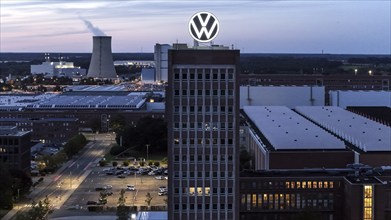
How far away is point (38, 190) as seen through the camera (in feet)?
146

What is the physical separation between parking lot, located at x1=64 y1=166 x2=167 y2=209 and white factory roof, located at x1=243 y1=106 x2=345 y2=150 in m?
8.09

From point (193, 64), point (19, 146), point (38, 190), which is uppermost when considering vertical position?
point (193, 64)

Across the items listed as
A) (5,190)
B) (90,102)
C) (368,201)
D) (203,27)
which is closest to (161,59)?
(90,102)

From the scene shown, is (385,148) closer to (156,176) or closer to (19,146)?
(156,176)

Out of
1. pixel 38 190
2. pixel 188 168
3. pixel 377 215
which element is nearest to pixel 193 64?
pixel 188 168

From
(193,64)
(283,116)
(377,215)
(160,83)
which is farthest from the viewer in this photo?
(160,83)

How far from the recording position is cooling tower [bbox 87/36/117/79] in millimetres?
125250

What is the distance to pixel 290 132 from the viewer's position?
Result: 4562cm

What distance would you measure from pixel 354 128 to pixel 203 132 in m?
28.8

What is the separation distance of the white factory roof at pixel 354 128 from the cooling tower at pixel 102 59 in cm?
6662

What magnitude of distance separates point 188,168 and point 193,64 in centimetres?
337

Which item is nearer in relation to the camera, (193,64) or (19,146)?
(193,64)

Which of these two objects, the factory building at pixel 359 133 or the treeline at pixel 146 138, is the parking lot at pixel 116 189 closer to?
A: the treeline at pixel 146 138

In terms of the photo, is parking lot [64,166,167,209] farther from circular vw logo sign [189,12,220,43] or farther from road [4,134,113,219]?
circular vw logo sign [189,12,220,43]
